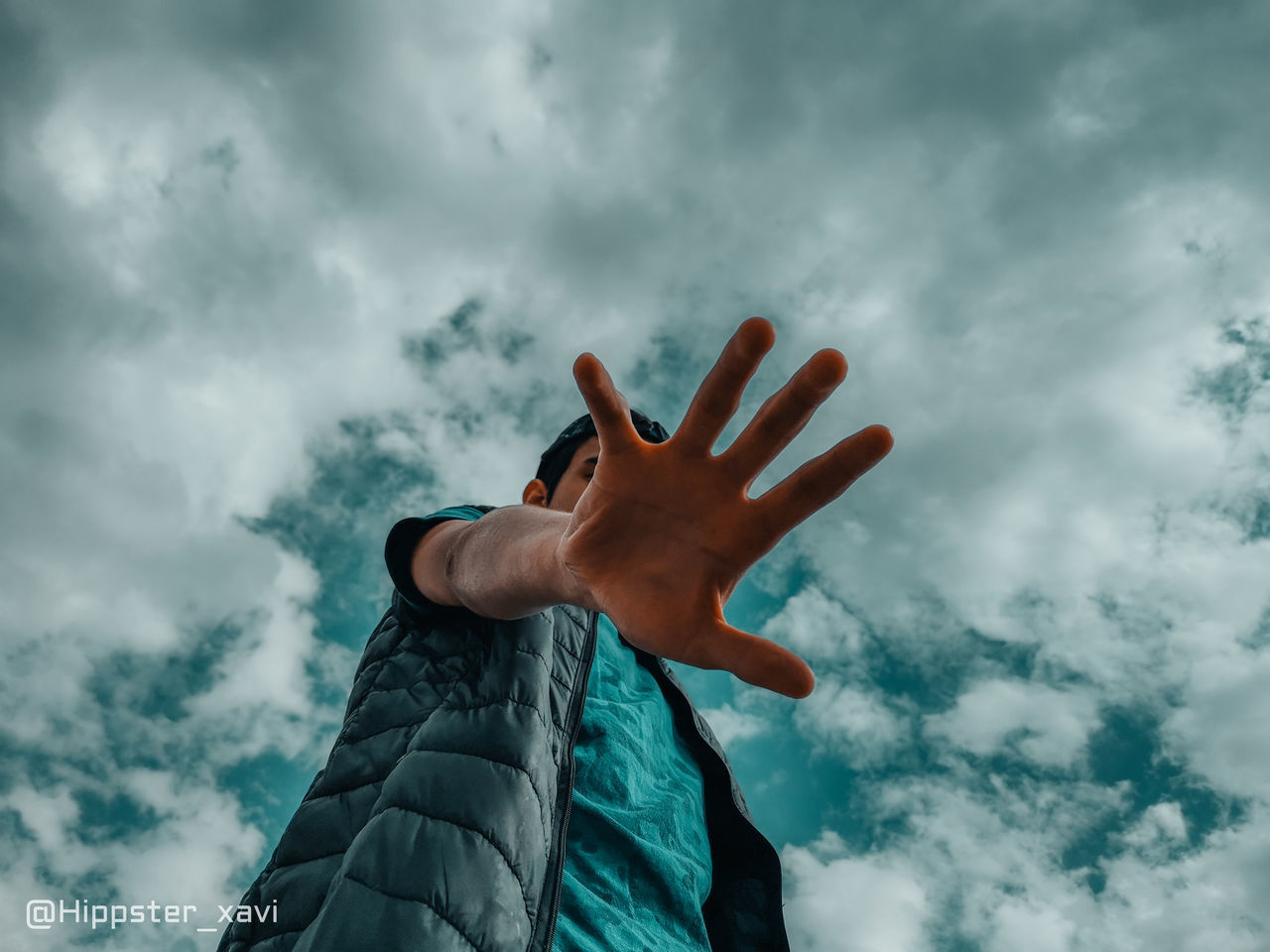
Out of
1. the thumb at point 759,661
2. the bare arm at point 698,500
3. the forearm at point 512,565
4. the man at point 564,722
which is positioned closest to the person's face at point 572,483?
the man at point 564,722

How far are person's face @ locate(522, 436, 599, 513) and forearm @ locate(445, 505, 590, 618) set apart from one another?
97 centimetres

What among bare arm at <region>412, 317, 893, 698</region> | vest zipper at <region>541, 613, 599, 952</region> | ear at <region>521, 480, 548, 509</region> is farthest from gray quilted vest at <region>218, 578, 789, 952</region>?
ear at <region>521, 480, 548, 509</region>

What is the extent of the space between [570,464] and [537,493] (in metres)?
0.19

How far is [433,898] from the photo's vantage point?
1346 mm

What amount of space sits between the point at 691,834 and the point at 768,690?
134 centimetres

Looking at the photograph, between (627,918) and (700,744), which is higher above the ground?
(700,744)

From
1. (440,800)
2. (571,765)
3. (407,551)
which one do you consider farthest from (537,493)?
(440,800)

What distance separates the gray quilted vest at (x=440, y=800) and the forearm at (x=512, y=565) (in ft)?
0.66

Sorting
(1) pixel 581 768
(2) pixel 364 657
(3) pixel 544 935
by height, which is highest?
(2) pixel 364 657

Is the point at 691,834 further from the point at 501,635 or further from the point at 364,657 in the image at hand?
the point at 364,657

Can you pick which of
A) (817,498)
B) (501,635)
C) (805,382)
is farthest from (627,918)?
(805,382)

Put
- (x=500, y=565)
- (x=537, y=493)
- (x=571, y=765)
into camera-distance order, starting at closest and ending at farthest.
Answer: (x=500, y=565)
(x=571, y=765)
(x=537, y=493)

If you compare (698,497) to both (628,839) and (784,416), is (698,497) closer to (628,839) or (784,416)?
(784,416)

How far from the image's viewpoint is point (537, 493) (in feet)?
9.53
